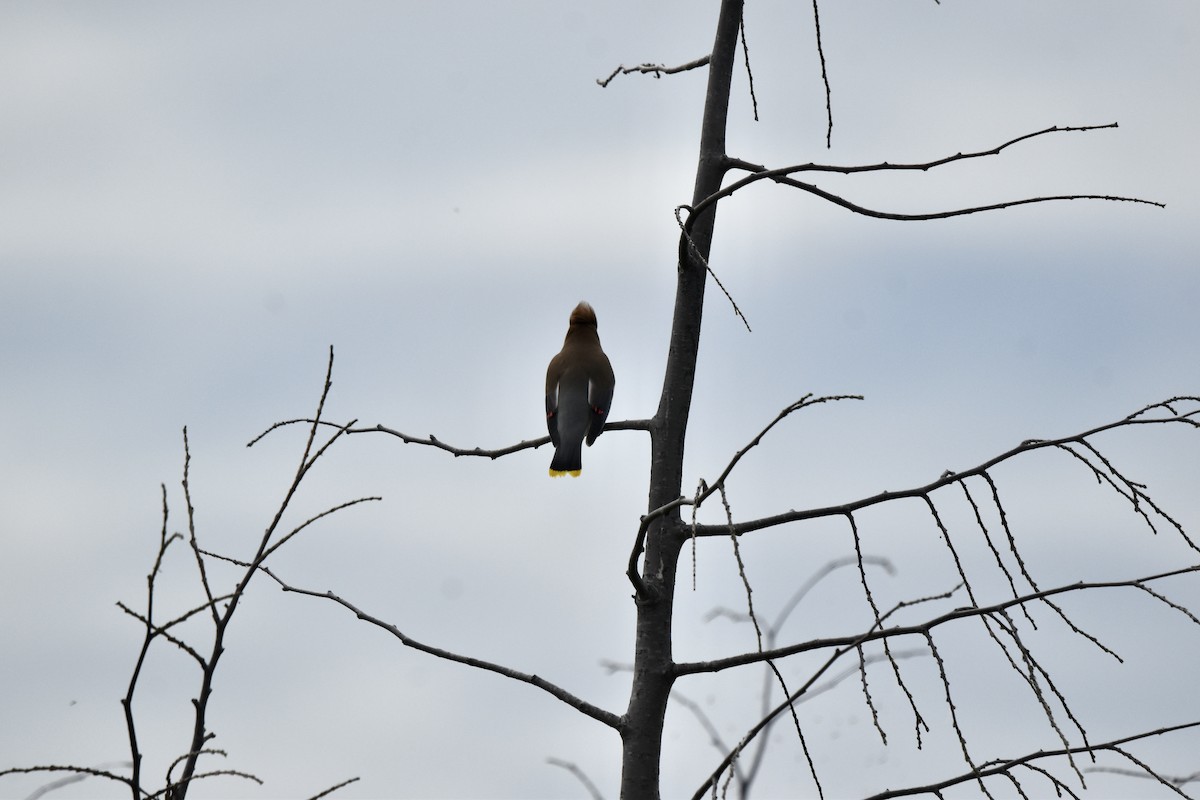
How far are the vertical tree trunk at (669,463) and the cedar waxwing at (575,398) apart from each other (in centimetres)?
156

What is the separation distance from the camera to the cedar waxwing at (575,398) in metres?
6.75

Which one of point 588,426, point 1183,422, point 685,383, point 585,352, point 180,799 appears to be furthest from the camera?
point 585,352

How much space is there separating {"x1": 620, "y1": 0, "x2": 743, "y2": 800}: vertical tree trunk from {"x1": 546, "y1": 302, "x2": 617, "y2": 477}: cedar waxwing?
1.56 m

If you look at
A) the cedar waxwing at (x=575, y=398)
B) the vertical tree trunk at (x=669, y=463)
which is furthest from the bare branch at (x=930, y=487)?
the cedar waxwing at (x=575, y=398)

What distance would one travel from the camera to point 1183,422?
3.96 m

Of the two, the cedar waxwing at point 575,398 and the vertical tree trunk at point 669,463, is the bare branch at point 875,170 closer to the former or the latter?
the vertical tree trunk at point 669,463

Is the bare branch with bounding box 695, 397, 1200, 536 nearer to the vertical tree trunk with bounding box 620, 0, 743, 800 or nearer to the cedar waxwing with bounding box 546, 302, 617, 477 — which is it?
the vertical tree trunk with bounding box 620, 0, 743, 800

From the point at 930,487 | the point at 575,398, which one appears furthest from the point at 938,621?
the point at 575,398

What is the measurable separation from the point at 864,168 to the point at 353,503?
6.41ft

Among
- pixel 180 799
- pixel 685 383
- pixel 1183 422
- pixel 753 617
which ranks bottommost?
pixel 180 799

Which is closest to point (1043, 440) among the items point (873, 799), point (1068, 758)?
point (1068, 758)

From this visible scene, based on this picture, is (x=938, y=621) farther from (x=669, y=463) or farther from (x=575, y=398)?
(x=575, y=398)

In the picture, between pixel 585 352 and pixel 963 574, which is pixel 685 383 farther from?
pixel 585 352

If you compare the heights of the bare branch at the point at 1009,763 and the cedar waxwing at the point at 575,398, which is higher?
the cedar waxwing at the point at 575,398
